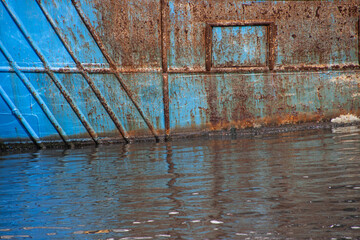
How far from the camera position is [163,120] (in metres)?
4.71

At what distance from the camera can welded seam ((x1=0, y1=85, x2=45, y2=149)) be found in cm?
439

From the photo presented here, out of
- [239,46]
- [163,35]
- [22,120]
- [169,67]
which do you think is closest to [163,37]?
[163,35]

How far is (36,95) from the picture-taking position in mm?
4449

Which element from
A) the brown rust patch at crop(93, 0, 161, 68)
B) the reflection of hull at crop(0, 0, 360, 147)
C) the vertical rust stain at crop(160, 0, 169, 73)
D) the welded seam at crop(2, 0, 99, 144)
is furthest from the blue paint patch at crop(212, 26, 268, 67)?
the welded seam at crop(2, 0, 99, 144)

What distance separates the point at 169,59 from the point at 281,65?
1.19 m

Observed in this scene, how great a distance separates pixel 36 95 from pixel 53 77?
0.24m

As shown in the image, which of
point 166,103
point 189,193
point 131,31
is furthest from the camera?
point 166,103

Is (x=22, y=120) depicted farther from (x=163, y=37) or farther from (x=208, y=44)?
(x=208, y=44)

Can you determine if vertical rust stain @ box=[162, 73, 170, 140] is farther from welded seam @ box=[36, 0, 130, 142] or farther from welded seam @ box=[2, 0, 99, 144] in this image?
welded seam @ box=[2, 0, 99, 144]

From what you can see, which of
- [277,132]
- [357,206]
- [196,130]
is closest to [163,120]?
[196,130]

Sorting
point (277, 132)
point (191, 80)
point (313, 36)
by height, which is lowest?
point (277, 132)

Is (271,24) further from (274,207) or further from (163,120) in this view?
(274,207)

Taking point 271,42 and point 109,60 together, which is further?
point 271,42

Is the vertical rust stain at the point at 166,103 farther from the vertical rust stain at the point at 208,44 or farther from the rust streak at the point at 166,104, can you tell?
the vertical rust stain at the point at 208,44
